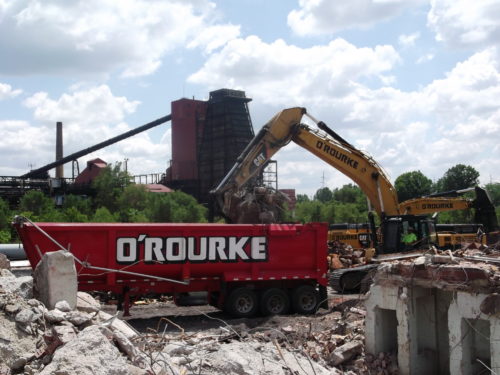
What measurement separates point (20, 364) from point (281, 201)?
13.6 metres

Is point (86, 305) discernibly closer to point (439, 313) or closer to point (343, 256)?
point (439, 313)

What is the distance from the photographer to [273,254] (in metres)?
15.9

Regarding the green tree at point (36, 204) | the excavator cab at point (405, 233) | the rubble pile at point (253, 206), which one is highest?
the green tree at point (36, 204)

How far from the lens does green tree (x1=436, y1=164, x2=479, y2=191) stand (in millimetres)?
74562

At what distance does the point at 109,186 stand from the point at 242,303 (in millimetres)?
38432

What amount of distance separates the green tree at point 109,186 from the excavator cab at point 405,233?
36.2 meters

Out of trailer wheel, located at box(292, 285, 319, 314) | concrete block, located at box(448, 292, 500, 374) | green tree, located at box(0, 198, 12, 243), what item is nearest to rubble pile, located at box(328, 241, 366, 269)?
trailer wheel, located at box(292, 285, 319, 314)

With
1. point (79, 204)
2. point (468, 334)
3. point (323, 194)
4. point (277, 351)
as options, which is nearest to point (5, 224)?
point (79, 204)

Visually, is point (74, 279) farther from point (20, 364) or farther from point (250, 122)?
point (250, 122)

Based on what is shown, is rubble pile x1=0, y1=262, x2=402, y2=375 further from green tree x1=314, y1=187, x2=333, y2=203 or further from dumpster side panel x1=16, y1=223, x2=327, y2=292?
green tree x1=314, y1=187, x2=333, y2=203

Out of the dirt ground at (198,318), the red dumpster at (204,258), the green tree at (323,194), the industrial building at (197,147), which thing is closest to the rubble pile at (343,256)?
the dirt ground at (198,318)

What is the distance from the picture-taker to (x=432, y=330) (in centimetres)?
1028

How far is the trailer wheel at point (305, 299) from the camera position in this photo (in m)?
16.0

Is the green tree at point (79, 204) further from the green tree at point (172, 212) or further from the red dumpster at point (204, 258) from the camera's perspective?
the red dumpster at point (204, 258)
